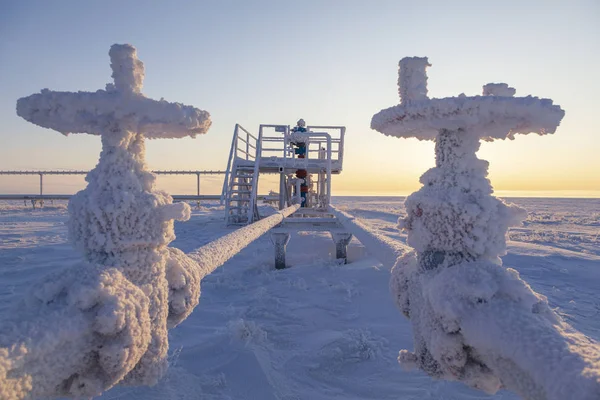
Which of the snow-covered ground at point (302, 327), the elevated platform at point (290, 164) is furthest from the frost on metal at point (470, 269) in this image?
the elevated platform at point (290, 164)

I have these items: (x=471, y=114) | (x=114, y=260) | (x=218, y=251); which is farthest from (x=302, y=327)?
(x=471, y=114)

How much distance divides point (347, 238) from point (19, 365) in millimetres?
7093

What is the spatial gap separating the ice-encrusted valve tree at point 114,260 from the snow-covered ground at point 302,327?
6.04 feet

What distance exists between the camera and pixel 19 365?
0.77m

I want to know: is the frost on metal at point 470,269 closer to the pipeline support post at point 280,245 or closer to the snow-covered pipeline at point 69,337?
the snow-covered pipeline at point 69,337

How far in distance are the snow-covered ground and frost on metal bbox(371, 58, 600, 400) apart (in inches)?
76.3

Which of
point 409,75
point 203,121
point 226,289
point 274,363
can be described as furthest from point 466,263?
point 226,289

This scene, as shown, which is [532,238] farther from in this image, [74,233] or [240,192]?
[74,233]

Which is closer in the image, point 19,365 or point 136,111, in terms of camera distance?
point 19,365

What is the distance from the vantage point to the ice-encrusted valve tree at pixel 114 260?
0.94 m

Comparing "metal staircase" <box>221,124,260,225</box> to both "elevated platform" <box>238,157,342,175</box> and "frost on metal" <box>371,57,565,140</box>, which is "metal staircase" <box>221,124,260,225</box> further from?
"frost on metal" <box>371,57,565,140</box>

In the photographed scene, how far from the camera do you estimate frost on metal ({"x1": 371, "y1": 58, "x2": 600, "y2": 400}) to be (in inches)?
34.0

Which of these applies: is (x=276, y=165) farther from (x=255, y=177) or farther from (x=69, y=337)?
(x=69, y=337)

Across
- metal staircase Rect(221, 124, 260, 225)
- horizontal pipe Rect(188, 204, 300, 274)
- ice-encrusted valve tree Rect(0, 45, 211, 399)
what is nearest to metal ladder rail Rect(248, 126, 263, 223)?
metal staircase Rect(221, 124, 260, 225)
